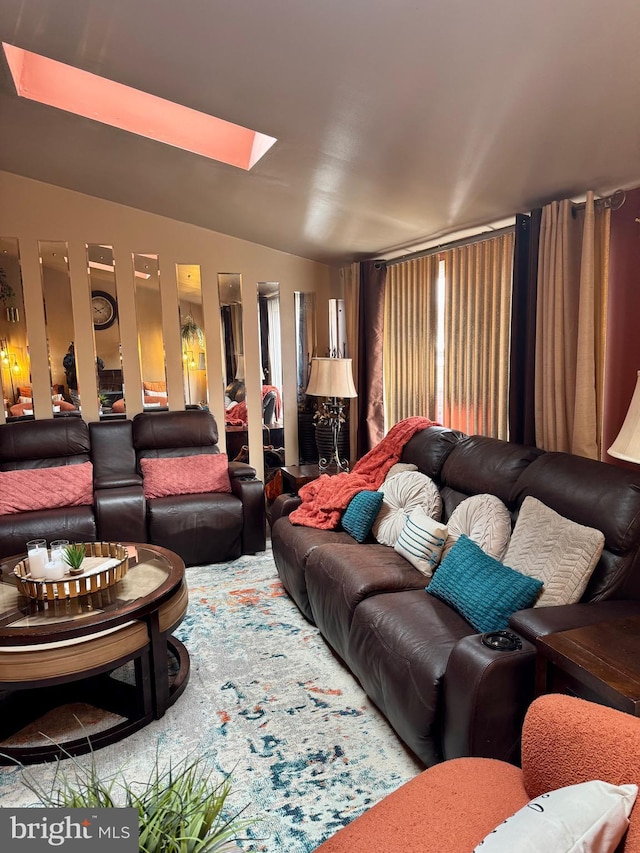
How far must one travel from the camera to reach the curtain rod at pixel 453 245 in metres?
3.07

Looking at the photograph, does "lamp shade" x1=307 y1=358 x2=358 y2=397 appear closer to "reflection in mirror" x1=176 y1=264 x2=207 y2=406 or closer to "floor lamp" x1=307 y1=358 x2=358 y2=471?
"floor lamp" x1=307 y1=358 x2=358 y2=471

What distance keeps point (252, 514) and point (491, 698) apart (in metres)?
2.53

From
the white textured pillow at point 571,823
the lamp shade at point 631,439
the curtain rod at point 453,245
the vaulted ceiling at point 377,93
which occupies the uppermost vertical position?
the vaulted ceiling at point 377,93

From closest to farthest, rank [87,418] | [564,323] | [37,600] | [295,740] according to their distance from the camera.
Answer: [295,740]
[37,600]
[564,323]
[87,418]

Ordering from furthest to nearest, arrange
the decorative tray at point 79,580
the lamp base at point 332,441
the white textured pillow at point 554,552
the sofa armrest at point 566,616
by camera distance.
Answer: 1. the lamp base at point 332,441
2. the decorative tray at point 79,580
3. the white textured pillow at point 554,552
4. the sofa armrest at point 566,616

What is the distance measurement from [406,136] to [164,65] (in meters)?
1.00

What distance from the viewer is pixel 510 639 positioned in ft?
5.55

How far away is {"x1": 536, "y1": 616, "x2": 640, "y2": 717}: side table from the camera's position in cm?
137

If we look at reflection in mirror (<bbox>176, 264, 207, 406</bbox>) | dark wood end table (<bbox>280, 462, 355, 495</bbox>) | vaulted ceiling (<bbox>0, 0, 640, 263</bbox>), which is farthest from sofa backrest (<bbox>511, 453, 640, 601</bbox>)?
reflection in mirror (<bbox>176, 264, 207, 406</bbox>)

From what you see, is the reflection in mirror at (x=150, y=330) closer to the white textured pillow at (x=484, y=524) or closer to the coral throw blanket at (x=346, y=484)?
the coral throw blanket at (x=346, y=484)

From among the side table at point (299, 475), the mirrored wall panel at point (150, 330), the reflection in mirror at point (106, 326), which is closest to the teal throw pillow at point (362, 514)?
the side table at point (299, 475)

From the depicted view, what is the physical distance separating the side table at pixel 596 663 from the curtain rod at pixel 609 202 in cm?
172

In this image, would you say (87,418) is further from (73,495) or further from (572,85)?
(572,85)

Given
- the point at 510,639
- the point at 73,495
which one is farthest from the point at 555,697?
the point at 73,495
